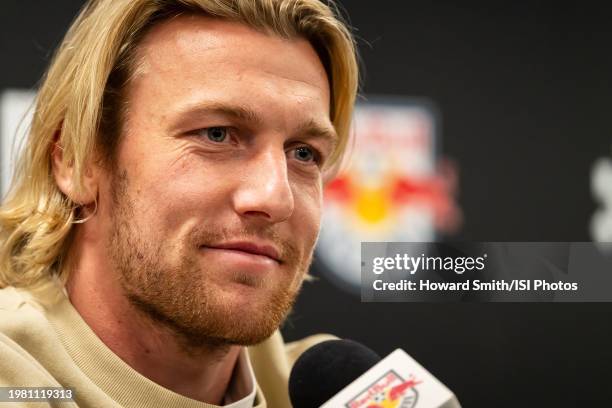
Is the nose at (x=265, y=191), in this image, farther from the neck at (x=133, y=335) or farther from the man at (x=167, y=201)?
the neck at (x=133, y=335)

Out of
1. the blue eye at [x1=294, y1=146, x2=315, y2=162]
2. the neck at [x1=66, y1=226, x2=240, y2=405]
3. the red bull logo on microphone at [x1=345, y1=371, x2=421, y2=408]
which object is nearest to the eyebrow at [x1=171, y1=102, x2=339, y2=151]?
the blue eye at [x1=294, y1=146, x2=315, y2=162]

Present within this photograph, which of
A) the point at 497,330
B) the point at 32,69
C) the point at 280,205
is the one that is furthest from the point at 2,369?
the point at 32,69

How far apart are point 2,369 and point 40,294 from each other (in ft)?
0.69

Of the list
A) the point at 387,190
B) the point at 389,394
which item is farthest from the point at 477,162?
the point at 389,394

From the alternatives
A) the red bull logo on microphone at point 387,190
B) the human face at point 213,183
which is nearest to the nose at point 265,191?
the human face at point 213,183

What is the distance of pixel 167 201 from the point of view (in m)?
0.86

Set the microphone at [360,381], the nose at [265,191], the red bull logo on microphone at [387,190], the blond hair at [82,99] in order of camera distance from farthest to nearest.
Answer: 1. the red bull logo on microphone at [387,190]
2. the blond hair at [82,99]
3. the nose at [265,191]
4. the microphone at [360,381]

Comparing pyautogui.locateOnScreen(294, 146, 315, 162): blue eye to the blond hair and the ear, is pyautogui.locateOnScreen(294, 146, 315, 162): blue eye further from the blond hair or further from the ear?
the ear

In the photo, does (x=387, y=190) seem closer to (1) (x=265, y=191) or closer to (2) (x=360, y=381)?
(1) (x=265, y=191)

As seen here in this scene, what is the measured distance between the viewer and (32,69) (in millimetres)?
1361

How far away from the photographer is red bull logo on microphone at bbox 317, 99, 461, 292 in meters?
1.22

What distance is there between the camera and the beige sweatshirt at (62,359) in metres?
0.75

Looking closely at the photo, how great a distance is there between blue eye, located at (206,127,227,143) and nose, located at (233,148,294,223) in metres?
0.05

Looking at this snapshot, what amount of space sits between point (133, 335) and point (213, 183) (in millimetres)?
242
